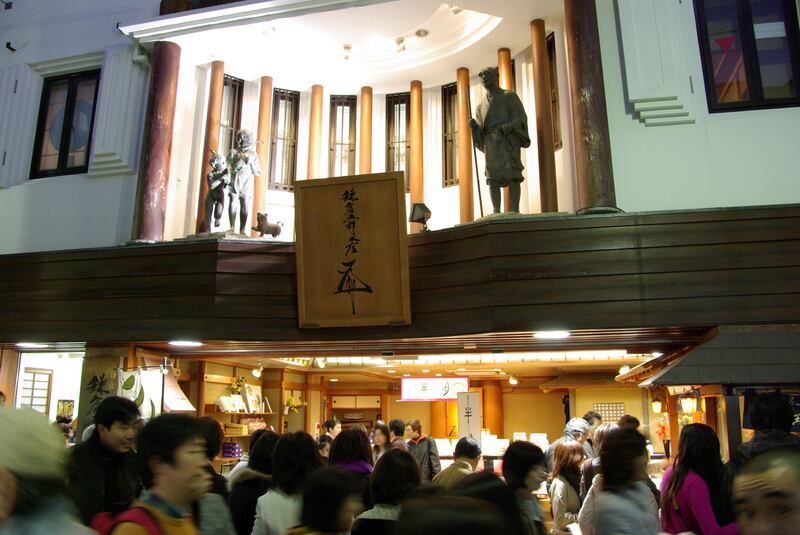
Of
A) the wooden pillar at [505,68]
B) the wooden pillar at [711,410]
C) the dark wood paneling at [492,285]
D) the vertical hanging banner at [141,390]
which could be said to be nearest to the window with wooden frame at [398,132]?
the wooden pillar at [505,68]

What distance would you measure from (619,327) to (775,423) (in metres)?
3.10

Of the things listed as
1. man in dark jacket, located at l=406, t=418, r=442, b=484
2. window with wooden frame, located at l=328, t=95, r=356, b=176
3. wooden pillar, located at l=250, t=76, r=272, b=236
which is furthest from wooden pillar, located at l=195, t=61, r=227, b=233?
man in dark jacket, located at l=406, t=418, r=442, b=484

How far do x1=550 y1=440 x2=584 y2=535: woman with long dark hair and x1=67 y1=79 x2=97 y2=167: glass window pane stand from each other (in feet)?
28.2

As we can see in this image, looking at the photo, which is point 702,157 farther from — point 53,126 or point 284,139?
point 53,126

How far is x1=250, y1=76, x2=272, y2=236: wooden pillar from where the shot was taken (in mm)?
10398

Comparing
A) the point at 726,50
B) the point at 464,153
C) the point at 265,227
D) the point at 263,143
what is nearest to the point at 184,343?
the point at 265,227

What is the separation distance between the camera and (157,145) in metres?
9.37

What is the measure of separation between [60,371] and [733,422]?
11.8m

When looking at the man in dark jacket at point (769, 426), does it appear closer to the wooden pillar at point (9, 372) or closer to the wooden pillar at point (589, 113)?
the wooden pillar at point (589, 113)

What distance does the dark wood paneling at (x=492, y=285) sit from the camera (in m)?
6.64

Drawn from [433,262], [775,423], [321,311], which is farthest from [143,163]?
[775,423]

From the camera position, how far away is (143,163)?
937cm

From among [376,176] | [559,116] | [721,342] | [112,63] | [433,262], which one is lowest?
[721,342]

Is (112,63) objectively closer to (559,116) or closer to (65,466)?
(559,116)
